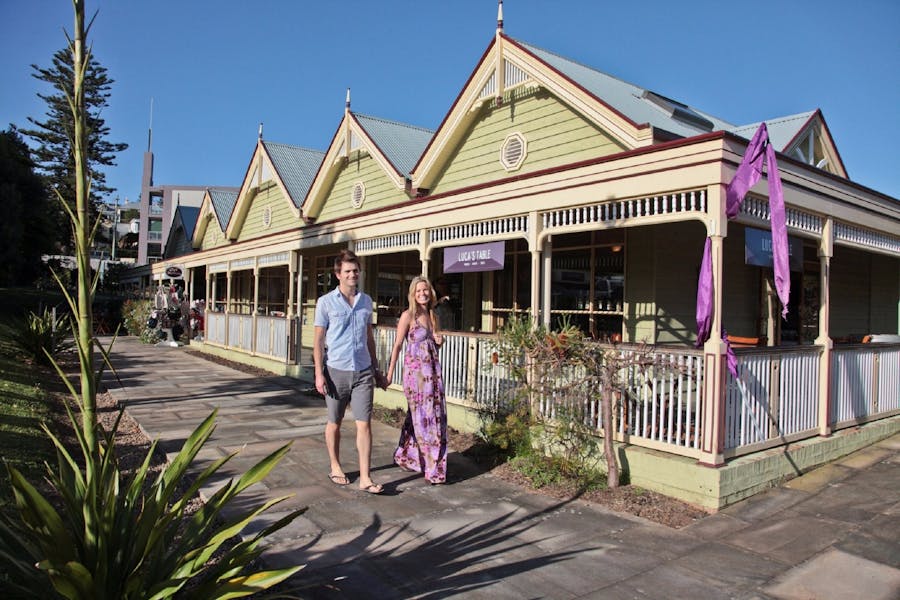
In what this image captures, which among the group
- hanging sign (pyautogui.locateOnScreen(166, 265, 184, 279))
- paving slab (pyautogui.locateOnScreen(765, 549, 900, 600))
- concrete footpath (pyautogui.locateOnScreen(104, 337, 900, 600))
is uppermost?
hanging sign (pyautogui.locateOnScreen(166, 265, 184, 279))

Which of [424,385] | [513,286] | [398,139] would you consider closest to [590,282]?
[513,286]

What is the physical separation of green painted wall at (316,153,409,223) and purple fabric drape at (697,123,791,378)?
7935 mm

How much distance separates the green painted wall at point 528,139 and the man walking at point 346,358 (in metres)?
4.67

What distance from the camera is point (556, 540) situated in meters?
4.44

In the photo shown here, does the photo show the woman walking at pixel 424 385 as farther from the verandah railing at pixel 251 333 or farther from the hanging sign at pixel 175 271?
the hanging sign at pixel 175 271

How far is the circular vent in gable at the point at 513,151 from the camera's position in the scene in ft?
32.1

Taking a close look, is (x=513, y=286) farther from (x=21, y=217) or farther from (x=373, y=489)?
(x=21, y=217)

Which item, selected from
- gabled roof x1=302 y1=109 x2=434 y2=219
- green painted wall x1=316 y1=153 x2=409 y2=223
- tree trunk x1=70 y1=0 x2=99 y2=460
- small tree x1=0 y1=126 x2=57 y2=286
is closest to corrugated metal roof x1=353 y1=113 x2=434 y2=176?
gabled roof x1=302 y1=109 x2=434 y2=219

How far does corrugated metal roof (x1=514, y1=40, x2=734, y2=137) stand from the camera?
8781 mm

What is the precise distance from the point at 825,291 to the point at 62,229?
1650 inches

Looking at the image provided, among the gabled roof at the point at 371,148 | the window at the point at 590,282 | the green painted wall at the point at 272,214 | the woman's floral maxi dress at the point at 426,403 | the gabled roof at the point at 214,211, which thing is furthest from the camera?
the gabled roof at the point at 214,211

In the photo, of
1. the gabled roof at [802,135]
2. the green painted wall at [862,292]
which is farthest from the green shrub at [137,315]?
the green painted wall at [862,292]

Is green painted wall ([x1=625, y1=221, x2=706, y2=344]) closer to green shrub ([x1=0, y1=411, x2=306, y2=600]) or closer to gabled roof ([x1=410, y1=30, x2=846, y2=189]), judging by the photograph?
gabled roof ([x1=410, y1=30, x2=846, y2=189])

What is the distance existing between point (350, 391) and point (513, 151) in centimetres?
593
